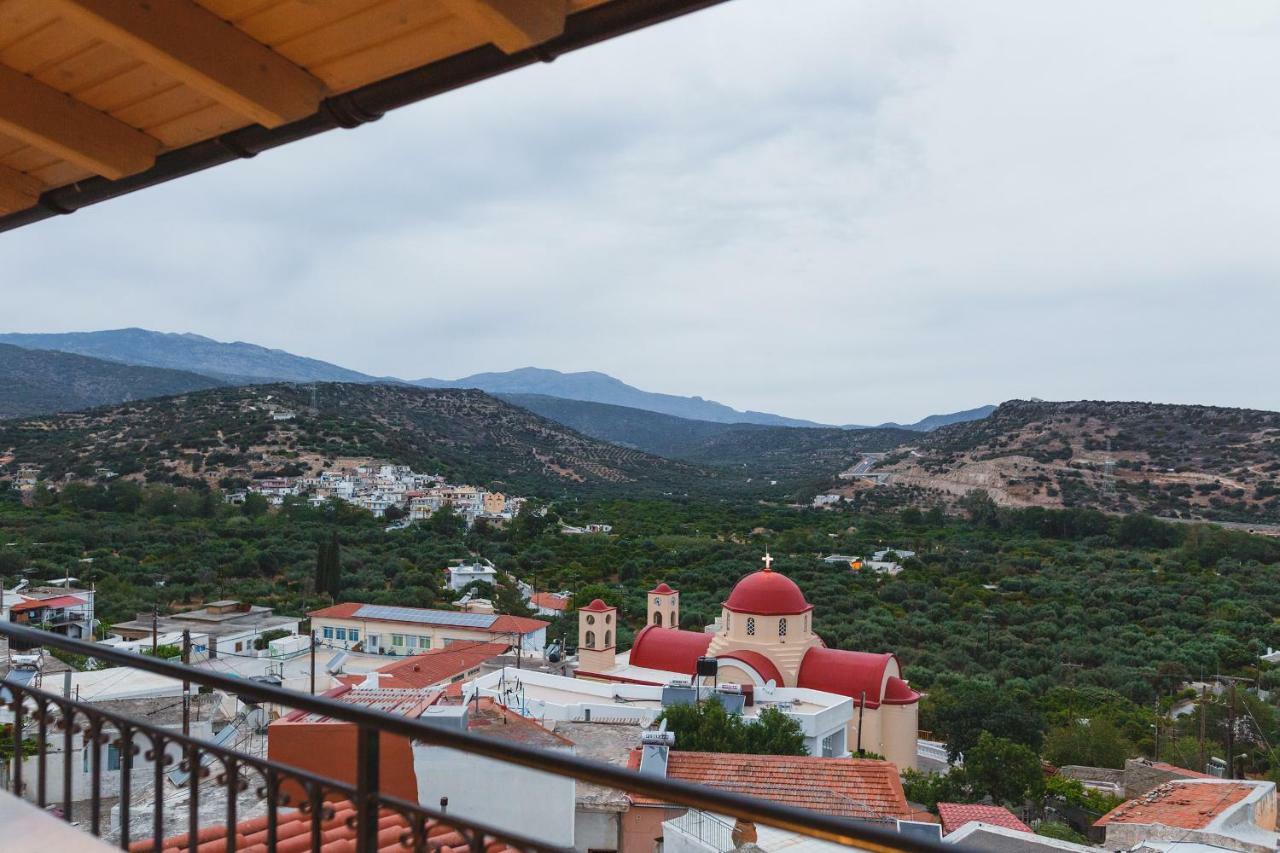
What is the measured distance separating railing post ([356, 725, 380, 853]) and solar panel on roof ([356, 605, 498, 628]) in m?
24.4

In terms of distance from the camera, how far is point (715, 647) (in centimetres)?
1762

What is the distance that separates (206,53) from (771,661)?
646 inches

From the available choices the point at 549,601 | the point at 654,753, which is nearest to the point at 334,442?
the point at 549,601

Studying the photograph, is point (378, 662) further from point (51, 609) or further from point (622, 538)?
point (622, 538)

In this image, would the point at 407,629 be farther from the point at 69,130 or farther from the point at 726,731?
the point at 69,130

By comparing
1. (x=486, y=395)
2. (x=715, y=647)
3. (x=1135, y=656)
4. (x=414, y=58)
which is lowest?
(x=1135, y=656)

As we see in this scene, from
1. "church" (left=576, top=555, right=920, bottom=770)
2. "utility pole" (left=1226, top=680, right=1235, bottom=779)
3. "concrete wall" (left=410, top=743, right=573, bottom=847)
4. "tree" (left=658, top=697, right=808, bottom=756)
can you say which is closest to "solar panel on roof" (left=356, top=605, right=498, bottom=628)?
"church" (left=576, top=555, right=920, bottom=770)

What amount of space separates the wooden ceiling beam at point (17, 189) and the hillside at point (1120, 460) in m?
56.4

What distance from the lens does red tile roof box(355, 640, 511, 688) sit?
57.1 feet

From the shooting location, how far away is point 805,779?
9.18 m

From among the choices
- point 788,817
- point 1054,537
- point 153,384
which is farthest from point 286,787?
point 153,384

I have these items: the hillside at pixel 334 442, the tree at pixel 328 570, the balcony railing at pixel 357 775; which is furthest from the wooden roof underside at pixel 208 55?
the hillside at pixel 334 442

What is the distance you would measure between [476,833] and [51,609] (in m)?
24.7

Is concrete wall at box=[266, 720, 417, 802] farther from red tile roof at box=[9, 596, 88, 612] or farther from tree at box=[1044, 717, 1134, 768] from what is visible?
red tile roof at box=[9, 596, 88, 612]
